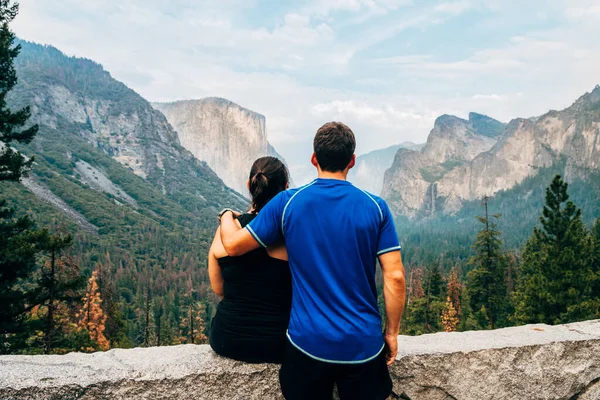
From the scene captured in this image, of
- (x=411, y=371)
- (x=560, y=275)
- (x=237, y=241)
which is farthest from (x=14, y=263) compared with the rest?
(x=560, y=275)

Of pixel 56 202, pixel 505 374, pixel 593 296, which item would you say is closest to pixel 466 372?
pixel 505 374

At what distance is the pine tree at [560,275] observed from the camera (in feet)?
77.9

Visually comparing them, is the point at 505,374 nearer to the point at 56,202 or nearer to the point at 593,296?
the point at 593,296

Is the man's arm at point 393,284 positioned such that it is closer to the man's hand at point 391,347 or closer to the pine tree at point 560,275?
the man's hand at point 391,347

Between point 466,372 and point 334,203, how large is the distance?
2013 mm

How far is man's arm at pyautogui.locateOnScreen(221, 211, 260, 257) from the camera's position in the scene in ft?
9.16

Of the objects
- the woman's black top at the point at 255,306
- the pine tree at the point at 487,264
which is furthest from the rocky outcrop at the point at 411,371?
the pine tree at the point at 487,264

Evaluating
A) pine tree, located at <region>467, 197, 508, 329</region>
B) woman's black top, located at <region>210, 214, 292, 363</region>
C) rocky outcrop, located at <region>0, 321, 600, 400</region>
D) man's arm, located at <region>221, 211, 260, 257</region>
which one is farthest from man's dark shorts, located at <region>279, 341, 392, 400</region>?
pine tree, located at <region>467, 197, 508, 329</region>

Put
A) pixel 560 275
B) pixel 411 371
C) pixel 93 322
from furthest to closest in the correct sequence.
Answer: pixel 93 322 → pixel 560 275 → pixel 411 371

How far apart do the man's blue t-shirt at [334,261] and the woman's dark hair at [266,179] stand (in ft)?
1.35

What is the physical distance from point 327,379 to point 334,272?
25.0 inches

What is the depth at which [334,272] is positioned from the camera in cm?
260

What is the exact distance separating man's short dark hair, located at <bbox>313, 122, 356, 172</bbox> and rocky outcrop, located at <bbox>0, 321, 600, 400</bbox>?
1.52 m

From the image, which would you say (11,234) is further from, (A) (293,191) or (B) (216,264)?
(A) (293,191)
